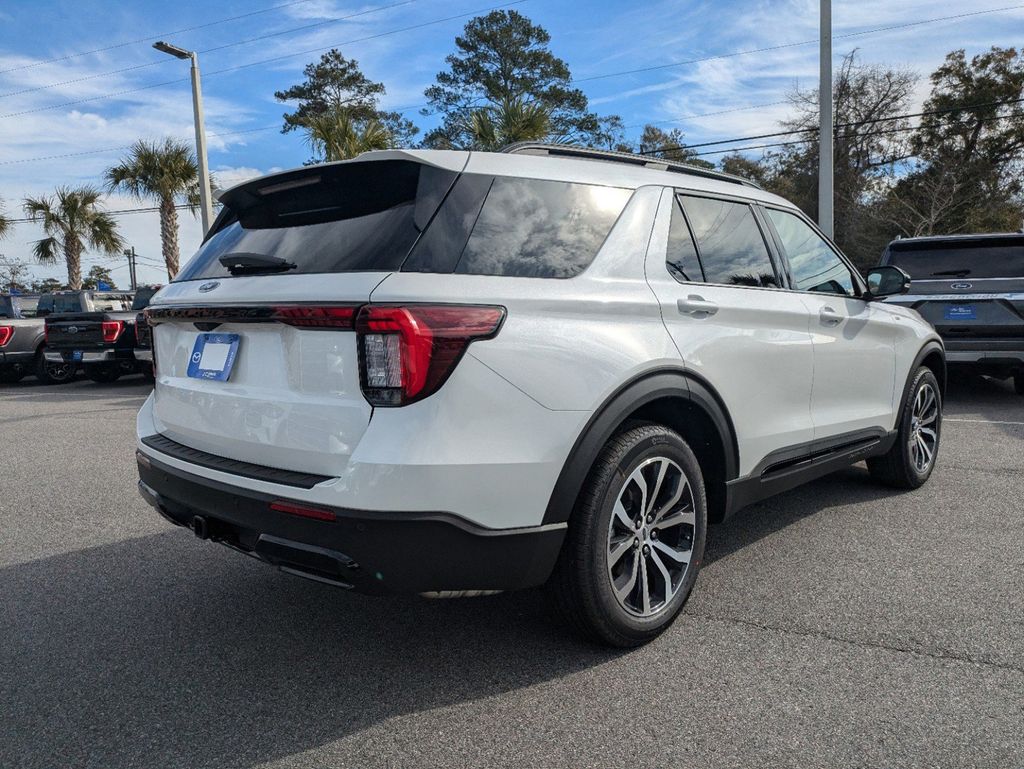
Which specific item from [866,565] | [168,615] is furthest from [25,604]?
[866,565]

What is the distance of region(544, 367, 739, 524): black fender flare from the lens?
2.60 meters

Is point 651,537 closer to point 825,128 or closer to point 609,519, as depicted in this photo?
point 609,519

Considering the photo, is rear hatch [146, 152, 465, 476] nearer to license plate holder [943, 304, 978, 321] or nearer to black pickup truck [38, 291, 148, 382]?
license plate holder [943, 304, 978, 321]

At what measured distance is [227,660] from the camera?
9.72 ft

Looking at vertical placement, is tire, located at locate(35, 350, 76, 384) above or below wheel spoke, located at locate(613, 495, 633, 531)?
below

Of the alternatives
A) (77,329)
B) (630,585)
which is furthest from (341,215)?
(77,329)

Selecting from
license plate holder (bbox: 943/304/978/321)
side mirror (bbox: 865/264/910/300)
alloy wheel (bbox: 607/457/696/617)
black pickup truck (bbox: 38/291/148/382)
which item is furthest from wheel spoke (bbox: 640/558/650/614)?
black pickup truck (bbox: 38/291/148/382)

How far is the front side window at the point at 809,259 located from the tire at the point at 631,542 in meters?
1.47

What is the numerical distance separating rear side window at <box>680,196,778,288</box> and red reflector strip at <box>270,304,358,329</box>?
64.0 inches

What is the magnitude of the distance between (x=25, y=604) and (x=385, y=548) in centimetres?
219

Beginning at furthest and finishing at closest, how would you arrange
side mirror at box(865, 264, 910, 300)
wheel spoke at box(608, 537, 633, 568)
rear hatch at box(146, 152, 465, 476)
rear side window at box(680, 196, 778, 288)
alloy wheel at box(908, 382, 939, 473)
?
alloy wheel at box(908, 382, 939, 473) → side mirror at box(865, 264, 910, 300) → rear side window at box(680, 196, 778, 288) → wheel spoke at box(608, 537, 633, 568) → rear hatch at box(146, 152, 465, 476)

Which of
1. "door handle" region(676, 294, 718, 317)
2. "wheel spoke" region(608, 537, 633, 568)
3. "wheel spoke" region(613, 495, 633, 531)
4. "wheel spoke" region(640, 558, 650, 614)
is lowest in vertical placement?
"wheel spoke" region(640, 558, 650, 614)

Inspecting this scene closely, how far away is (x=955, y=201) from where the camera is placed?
33031mm

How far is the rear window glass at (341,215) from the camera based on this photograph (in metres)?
2.55
